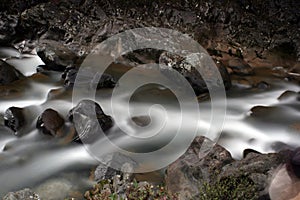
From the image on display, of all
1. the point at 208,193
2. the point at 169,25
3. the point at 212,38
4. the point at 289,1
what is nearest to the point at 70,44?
the point at 169,25

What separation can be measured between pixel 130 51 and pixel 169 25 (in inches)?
51.7

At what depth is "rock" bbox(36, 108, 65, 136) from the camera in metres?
6.17

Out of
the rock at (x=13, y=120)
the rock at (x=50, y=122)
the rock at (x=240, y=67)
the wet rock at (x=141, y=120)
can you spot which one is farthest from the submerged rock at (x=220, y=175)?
the rock at (x=240, y=67)

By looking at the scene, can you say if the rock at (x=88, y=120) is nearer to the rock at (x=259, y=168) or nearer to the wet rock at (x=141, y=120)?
the wet rock at (x=141, y=120)

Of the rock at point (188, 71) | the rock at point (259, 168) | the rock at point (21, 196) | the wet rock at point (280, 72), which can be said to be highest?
the wet rock at point (280, 72)

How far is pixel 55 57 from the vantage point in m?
8.34

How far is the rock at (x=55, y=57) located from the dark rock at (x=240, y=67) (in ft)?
10.9

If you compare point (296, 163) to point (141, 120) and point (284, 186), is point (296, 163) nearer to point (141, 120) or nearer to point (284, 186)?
point (284, 186)

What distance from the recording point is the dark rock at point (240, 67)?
327 inches

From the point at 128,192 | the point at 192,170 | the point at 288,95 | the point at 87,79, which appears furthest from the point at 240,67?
the point at 128,192

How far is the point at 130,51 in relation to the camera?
345 inches

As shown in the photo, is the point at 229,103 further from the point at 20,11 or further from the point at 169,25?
the point at 20,11

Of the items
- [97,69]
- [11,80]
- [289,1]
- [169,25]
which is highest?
[289,1]

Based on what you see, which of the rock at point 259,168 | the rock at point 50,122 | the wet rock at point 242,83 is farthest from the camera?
the wet rock at point 242,83
